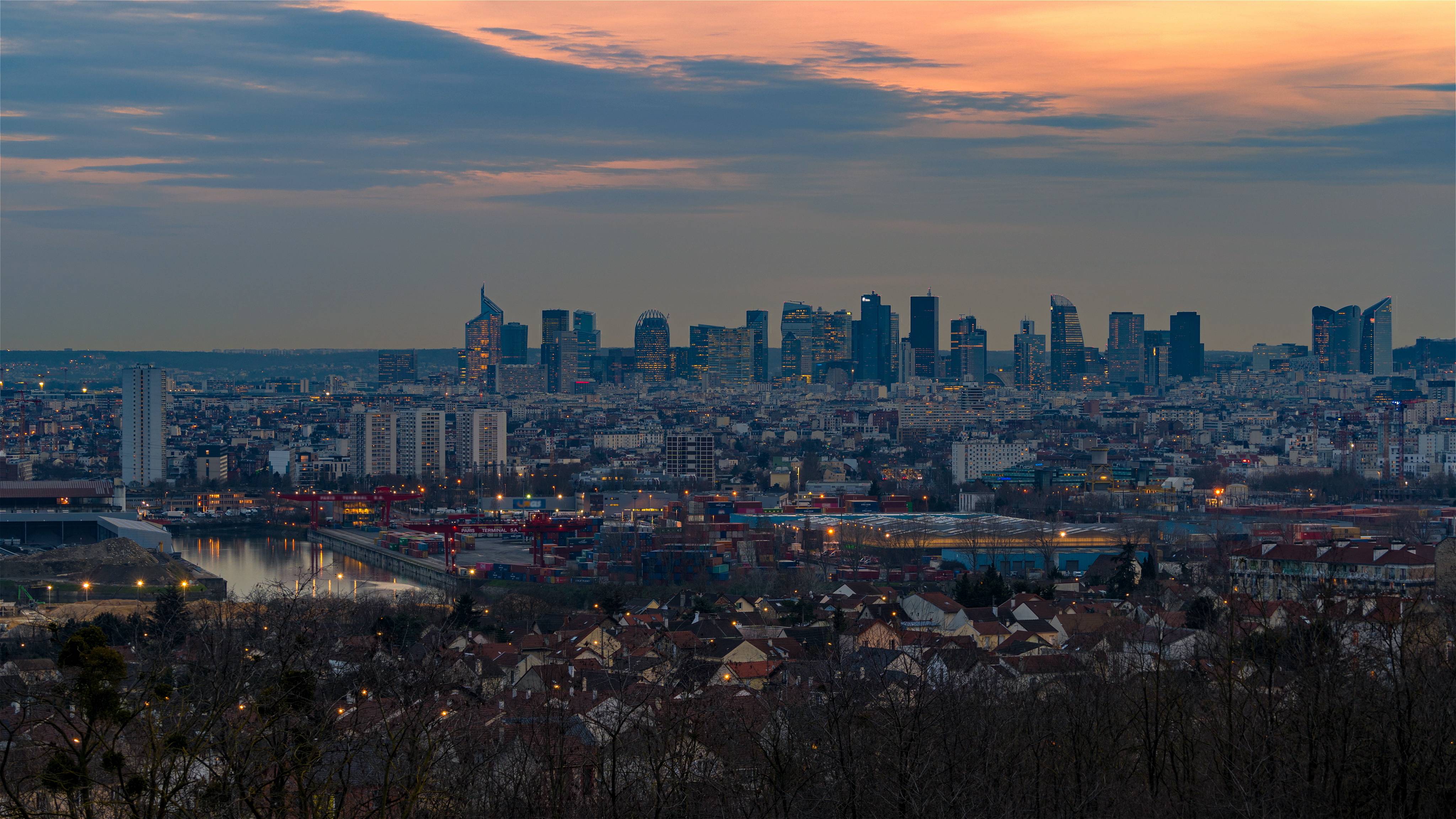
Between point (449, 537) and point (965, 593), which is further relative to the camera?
point (449, 537)

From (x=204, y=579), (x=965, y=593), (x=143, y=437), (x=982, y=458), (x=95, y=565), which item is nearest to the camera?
(x=965, y=593)

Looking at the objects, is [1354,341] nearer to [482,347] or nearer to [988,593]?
[482,347]

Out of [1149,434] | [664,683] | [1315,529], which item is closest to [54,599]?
[664,683]

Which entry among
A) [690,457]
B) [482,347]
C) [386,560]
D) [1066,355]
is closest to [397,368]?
[482,347]

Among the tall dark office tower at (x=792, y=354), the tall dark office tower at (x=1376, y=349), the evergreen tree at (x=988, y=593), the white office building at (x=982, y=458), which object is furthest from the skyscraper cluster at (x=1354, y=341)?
the evergreen tree at (x=988, y=593)

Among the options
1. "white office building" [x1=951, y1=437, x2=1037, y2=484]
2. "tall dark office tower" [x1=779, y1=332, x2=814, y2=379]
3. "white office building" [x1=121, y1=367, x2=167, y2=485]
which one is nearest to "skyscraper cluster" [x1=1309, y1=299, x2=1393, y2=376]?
"tall dark office tower" [x1=779, y1=332, x2=814, y2=379]

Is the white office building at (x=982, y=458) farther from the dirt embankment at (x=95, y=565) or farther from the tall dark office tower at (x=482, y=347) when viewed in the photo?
the tall dark office tower at (x=482, y=347)
